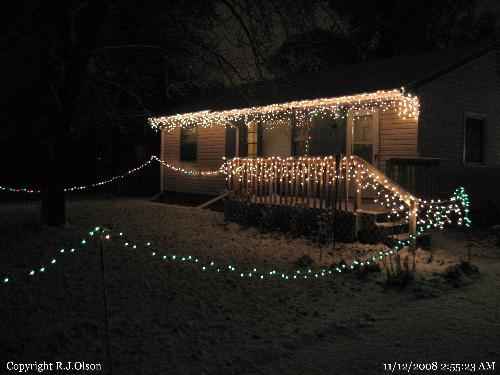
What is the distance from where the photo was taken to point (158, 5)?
11.0 metres

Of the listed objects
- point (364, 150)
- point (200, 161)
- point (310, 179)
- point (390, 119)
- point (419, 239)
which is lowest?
point (419, 239)

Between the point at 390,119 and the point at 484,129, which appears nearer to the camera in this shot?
the point at 390,119

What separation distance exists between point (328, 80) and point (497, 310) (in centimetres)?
1056

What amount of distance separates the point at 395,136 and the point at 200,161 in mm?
7982

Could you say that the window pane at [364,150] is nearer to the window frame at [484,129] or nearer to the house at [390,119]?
the house at [390,119]

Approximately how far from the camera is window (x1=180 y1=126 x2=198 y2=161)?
60.3ft

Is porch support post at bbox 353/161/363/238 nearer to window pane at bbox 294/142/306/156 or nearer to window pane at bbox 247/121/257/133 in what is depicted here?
window pane at bbox 294/142/306/156

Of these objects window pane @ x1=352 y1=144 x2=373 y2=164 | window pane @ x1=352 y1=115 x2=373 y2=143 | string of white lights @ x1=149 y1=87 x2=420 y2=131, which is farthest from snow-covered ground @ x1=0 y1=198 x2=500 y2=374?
window pane @ x1=352 y1=115 x2=373 y2=143

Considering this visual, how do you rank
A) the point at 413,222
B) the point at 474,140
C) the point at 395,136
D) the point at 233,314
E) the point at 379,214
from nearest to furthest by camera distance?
1. the point at 233,314
2. the point at 413,222
3. the point at 379,214
4. the point at 395,136
5. the point at 474,140

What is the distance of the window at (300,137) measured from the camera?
14.7 metres

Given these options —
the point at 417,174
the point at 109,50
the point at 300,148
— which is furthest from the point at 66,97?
the point at 417,174

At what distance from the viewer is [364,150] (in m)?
13.2

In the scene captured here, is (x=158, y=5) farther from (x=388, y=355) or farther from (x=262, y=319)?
(x=388, y=355)

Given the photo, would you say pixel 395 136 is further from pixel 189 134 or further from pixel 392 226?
pixel 189 134
